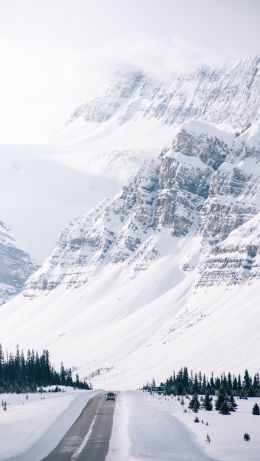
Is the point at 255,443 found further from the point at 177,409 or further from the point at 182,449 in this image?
the point at 177,409

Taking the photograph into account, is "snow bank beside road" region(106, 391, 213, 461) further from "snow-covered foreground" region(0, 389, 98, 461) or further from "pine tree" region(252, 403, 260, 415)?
"pine tree" region(252, 403, 260, 415)

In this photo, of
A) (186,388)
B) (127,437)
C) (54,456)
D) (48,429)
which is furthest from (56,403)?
(186,388)

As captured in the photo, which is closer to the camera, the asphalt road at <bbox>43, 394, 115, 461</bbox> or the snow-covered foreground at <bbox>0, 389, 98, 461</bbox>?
the asphalt road at <bbox>43, 394, 115, 461</bbox>

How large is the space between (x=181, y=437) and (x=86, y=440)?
806 cm

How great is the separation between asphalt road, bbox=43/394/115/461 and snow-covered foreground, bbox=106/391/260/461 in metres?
0.67

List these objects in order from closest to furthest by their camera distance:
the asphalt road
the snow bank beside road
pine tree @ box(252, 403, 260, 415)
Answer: the asphalt road → the snow bank beside road → pine tree @ box(252, 403, 260, 415)

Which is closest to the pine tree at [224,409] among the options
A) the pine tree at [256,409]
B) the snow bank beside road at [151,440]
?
the pine tree at [256,409]

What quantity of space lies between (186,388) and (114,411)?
285 feet

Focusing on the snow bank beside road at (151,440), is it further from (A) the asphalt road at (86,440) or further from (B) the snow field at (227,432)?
(B) the snow field at (227,432)

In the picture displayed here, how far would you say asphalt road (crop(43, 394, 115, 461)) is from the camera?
52406mm

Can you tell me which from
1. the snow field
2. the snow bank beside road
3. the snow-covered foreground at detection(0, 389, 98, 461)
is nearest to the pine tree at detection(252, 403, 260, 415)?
the snow field

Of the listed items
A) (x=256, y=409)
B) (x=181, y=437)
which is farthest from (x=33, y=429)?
(x=256, y=409)

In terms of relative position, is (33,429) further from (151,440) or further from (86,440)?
(151,440)

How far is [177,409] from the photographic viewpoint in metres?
105
